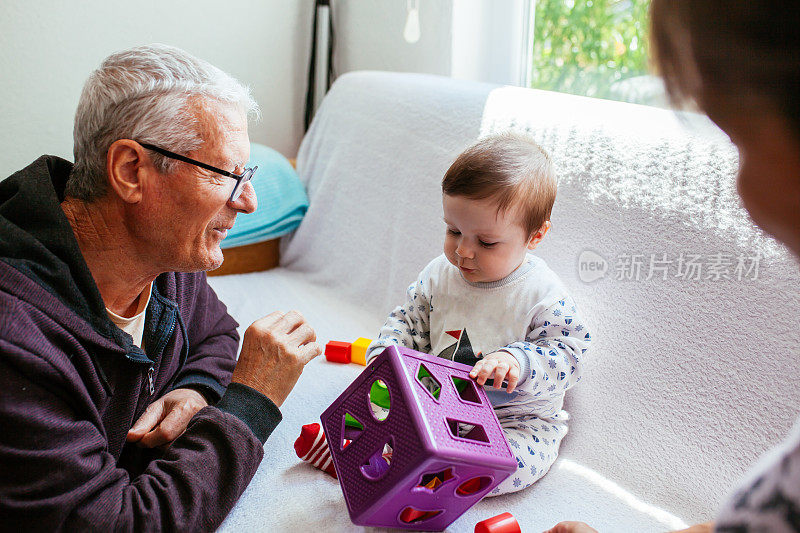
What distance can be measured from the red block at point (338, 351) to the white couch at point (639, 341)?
2 cm

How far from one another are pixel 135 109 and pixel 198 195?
167mm

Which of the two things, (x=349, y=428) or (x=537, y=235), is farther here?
(x=537, y=235)

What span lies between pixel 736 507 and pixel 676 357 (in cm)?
78

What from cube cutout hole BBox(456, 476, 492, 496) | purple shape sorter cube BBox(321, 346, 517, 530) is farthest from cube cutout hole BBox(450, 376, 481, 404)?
cube cutout hole BBox(456, 476, 492, 496)

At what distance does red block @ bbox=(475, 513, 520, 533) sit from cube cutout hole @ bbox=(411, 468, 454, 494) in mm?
95

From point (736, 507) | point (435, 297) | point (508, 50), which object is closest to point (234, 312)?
point (435, 297)

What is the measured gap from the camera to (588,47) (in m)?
1.96

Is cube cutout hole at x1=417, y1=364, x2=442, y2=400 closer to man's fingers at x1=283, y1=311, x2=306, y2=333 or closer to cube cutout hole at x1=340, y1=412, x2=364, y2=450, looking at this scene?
cube cutout hole at x1=340, y1=412, x2=364, y2=450

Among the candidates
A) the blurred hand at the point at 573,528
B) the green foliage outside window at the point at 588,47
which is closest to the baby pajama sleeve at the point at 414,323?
the blurred hand at the point at 573,528

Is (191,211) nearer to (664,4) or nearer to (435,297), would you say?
(435,297)

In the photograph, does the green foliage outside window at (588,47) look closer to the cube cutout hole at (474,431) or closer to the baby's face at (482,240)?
the baby's face at (482,240)

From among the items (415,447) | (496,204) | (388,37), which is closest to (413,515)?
(415,447)

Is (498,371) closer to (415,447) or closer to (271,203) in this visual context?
(415,447)

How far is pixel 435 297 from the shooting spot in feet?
4.62
